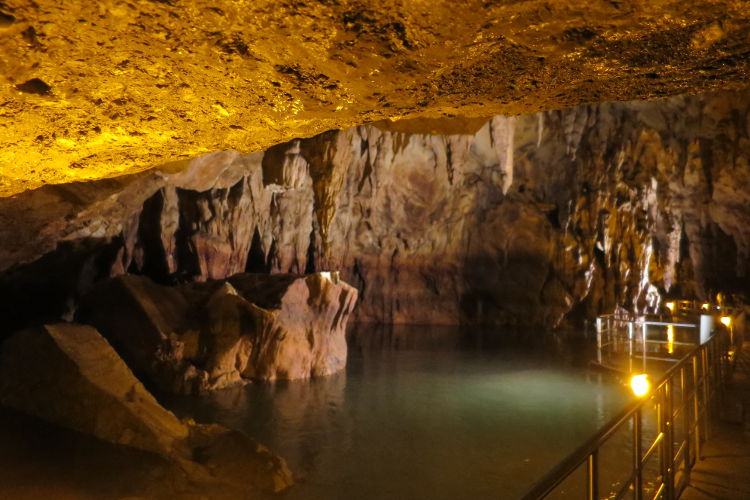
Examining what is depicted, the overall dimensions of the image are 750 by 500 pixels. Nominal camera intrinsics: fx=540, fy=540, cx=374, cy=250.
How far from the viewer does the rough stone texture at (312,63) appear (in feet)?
6.37

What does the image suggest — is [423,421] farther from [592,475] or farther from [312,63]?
[312,63]

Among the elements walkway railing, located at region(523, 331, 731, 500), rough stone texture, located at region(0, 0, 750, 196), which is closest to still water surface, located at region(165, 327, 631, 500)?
walkway railing, located at region(523, 331, 731, 500)

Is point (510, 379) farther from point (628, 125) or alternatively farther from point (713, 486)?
point (628, 125)

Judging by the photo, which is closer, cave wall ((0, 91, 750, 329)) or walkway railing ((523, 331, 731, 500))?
walkway railing ((523, 331, 731, 500))

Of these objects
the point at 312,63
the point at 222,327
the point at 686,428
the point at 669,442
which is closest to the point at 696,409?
the point at 686,428

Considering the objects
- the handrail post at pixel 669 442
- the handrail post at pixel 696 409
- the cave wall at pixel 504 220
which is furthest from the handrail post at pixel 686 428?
the cave wall at pixel 504 220

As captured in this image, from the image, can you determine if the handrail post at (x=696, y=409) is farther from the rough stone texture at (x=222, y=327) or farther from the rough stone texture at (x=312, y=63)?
the rough stone texture at (x=222, y=327)

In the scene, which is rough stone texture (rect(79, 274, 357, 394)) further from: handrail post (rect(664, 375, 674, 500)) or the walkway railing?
handrail post (rect(664, 375, 674, 500))

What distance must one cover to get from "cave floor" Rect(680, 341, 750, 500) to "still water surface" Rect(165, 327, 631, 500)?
1.29 metres

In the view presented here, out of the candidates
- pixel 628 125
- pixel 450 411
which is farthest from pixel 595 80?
pixel 628 125

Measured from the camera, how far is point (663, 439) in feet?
9.21

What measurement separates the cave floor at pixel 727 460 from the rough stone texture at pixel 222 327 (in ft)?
20.6

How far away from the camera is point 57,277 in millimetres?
11500

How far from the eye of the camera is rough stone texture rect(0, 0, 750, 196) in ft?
6.37
